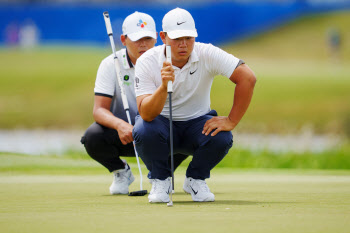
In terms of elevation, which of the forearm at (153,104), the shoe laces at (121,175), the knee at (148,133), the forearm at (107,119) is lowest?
the shoe laces at (121,175)

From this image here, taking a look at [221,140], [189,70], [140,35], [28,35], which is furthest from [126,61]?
[28,35]

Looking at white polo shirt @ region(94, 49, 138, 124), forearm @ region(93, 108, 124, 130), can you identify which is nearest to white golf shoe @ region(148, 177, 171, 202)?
forearm @ region(93, 108, 124, 130)

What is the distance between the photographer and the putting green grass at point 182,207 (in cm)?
360

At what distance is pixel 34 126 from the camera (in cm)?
2108

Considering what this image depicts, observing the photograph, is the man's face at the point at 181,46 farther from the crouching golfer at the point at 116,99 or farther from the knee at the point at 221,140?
the crouching golfer at the point at 116,99

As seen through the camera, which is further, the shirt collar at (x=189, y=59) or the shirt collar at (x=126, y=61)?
the shirt collar at (x=126, y=61)

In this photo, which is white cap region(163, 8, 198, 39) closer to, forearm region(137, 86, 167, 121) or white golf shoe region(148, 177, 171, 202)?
forearm region(137, 86, 167, 121)

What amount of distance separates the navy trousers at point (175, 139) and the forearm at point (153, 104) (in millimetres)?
100

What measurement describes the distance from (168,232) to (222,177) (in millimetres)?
4474

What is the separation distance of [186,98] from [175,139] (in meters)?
0.33

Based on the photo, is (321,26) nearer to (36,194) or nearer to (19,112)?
(19,112)

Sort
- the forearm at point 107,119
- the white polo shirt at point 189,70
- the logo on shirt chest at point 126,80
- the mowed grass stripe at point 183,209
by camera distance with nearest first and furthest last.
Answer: the mowed grass stripe at point 183,209
the white polo shirt at point 189,70
the forearm at point 107,119
the logo on shirt chest at point 126,80

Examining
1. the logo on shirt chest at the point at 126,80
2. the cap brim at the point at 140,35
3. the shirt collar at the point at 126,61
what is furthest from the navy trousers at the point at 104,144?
the cap brim at the point at 140,35

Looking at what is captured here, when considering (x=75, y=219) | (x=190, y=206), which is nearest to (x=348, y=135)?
(x=190, y=206)
